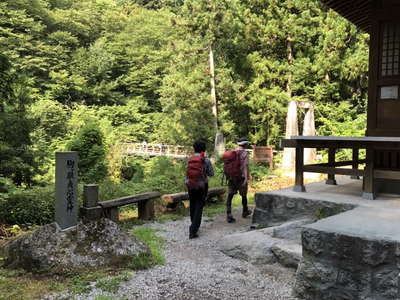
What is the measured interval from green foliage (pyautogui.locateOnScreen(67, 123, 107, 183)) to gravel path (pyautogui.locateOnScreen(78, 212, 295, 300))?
31.9ft

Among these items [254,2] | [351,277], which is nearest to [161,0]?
[254,2]

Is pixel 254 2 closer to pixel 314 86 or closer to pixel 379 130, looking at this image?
pixel 314 86

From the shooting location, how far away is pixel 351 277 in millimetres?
3826

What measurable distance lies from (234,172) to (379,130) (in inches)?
105

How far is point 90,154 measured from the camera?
15016mm

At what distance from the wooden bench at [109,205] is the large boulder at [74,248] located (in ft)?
0.52

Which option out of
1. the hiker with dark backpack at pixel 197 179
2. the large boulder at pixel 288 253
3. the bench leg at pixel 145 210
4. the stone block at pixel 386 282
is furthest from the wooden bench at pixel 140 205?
the stone block at pixel 386 282

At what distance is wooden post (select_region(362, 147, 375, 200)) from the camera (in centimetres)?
589

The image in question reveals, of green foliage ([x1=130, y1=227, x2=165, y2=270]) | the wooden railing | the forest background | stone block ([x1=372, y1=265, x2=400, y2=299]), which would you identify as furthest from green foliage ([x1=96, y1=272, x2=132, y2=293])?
the wooden railing

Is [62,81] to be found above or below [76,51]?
below

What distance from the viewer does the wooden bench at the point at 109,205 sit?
5.07 meters

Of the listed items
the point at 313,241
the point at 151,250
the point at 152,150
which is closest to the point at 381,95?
the point at 313,241

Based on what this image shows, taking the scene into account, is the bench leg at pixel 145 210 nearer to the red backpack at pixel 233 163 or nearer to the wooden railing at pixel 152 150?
the red backpack at pixel 233 163

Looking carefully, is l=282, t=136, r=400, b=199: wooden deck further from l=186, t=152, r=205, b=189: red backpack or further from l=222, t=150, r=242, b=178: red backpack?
l=186, t=152, r=205, b=189: red backpack
